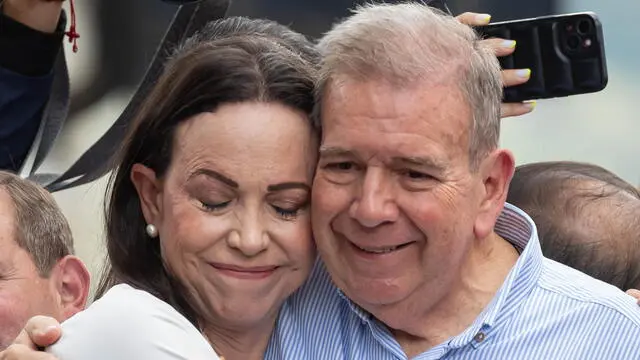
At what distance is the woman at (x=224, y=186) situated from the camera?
2.37 meters

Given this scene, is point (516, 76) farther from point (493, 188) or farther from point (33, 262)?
point (33, 262)

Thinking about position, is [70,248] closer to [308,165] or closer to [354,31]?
[308,165]

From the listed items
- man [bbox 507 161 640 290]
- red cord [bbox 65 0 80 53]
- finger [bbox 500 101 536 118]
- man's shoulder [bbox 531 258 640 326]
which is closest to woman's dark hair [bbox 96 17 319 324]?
finger [bbox 500 101 536 118]

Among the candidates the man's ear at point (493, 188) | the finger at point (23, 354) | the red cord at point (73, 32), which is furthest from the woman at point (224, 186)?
the red cord at point (73, 32)

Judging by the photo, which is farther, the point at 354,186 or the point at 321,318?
the point at 321,318

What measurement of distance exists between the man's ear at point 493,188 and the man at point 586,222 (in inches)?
20.3

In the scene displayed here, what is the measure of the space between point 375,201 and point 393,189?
0.15 feet

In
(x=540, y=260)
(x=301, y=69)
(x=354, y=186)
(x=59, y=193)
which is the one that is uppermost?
(x=301, y=69)

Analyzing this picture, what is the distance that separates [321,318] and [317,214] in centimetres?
32

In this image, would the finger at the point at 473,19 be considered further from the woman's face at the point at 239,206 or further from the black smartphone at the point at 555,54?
the woman's face at the point at 239,206

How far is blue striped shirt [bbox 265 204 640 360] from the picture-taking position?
2.37m

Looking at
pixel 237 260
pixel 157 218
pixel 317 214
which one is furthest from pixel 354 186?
pixel 157 218

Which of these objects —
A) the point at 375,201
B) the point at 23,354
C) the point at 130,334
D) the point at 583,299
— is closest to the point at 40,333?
the point at 23,354

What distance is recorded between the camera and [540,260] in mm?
2533
